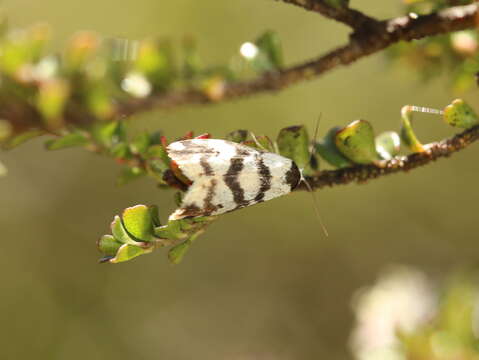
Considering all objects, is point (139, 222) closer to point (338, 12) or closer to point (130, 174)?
point (130, 174)

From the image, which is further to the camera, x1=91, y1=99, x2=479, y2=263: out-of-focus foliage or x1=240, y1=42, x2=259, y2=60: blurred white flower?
x1=240, y1=42, x2=259, y2=60: blurred white flower

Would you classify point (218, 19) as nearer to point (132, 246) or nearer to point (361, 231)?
point (361, 231)

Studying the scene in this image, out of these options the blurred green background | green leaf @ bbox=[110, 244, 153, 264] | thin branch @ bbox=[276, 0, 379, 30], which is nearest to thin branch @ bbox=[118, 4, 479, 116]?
thin branch @ bbox=[276, 0, 379, 30]

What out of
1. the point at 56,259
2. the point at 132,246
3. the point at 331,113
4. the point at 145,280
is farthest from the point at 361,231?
the point at 132,246

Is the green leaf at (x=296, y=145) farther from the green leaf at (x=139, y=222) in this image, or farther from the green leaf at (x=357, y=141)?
the green leaf at (x=139, y=222)

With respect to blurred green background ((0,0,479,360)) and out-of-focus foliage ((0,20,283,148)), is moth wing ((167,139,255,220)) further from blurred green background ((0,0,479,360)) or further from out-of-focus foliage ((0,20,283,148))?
blurred green background ((0,0,479,360))

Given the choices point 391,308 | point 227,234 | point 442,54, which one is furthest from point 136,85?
point 227,234

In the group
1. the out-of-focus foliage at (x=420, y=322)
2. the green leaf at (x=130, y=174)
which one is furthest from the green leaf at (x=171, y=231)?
the out-of-focus foliage at (x=420, y=322)
